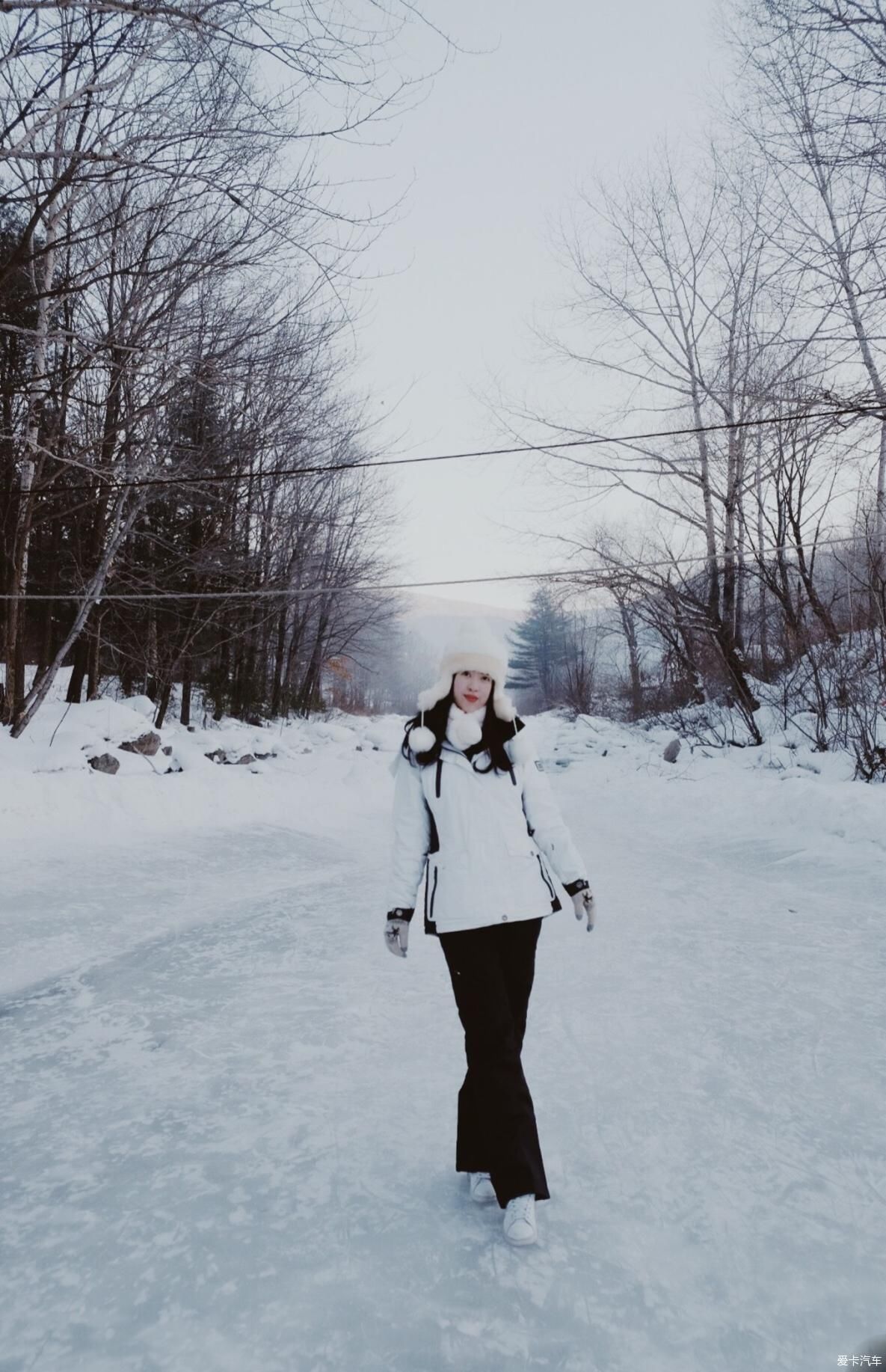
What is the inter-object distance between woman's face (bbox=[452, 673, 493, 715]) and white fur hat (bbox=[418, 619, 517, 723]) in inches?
1.0

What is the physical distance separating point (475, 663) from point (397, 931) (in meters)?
0.89

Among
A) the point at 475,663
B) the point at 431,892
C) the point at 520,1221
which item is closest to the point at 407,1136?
the point at 520,1221

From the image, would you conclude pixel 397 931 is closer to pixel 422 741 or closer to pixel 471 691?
pixel 422 741

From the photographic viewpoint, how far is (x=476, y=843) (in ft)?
7.87

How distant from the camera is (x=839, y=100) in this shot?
22.7 ft

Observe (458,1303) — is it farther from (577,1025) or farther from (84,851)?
(84,851)

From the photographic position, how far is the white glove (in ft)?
7.98

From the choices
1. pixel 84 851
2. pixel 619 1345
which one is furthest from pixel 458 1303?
pixel 84 851

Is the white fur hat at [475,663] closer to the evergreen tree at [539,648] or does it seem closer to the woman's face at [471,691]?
the woman's face at [471,691]

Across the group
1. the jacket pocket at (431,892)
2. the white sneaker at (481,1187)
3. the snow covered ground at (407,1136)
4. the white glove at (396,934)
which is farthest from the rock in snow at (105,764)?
the white sneaker at (481,1187)

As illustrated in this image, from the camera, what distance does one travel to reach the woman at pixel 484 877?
2289mm

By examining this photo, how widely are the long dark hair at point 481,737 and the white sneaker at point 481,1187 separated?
1229 mm

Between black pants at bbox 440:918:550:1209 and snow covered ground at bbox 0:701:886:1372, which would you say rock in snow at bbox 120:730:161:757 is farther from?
black pants at bbox 440:918:550:1209

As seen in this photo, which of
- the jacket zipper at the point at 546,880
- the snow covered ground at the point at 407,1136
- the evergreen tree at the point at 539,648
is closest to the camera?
the snow covered ground at the point at 407,1136
